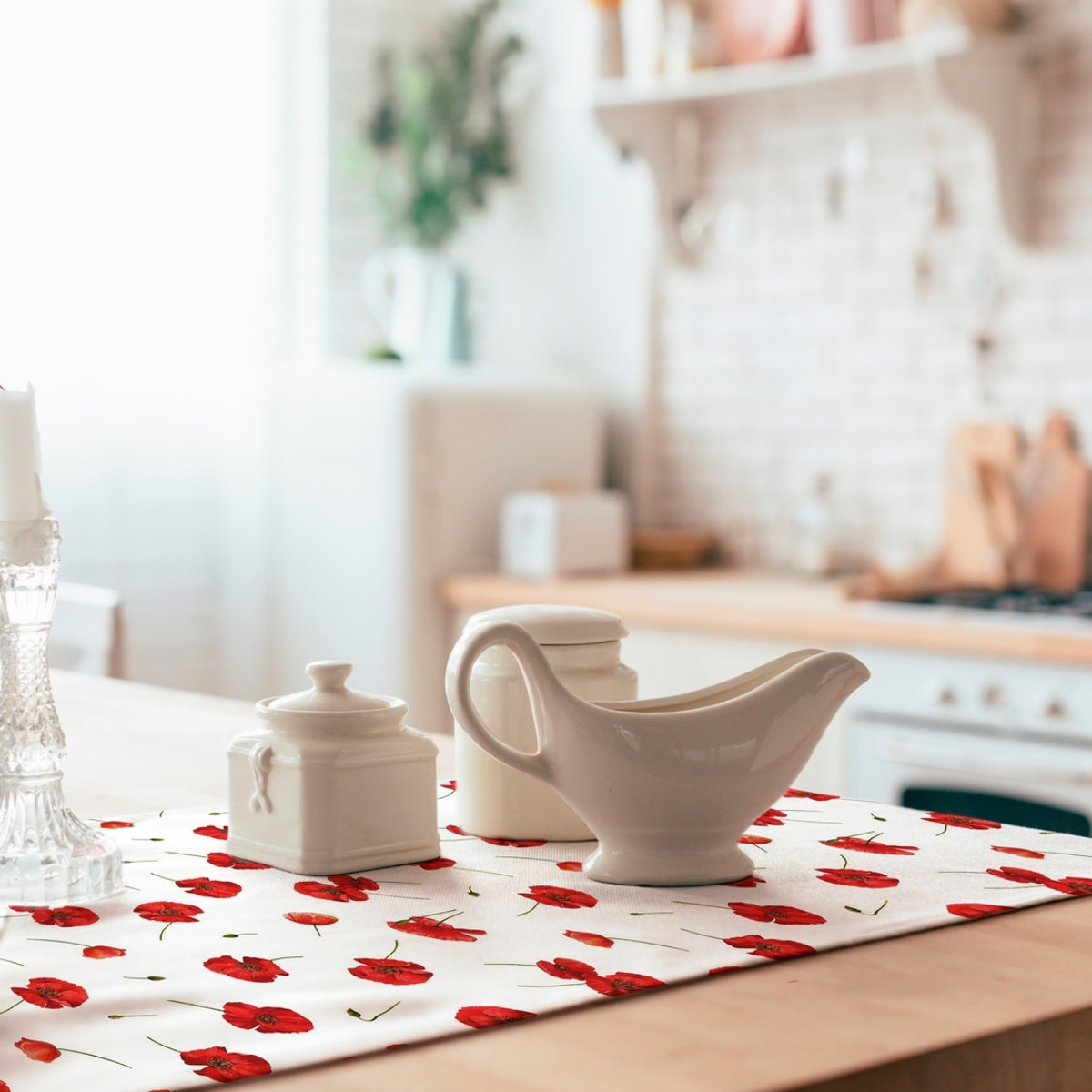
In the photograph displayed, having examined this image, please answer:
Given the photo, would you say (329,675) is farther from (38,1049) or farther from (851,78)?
(851,78)

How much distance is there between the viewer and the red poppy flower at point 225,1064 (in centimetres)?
77

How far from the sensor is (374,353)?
395 cm

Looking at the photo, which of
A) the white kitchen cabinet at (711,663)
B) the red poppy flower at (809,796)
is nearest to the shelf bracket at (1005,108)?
the white kitchen cabinet at (711,663)

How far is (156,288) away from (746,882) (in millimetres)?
3059

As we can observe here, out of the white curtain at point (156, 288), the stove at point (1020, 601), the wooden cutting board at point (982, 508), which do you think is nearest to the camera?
the stove at point (1020, 601)

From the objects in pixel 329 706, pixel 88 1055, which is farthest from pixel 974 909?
pixel 88 1055

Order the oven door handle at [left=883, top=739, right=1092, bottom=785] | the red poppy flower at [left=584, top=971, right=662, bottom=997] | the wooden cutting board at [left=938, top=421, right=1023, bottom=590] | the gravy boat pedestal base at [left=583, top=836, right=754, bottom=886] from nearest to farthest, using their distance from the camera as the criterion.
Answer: the red poppy flower at [left=584, top=971, right=662, bottom=997], the gravy boat pedestal base at [left=583, top=836, right=754, bottom=886], the oven door handle at [left=883, top=739, right=1092, bottom=785], the wooden cutting board at [left=938, top=421, right=1023, bottom=590]

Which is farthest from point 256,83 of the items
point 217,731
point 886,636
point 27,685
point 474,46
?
point 27,685

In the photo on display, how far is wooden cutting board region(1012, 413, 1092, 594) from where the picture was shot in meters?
3.27

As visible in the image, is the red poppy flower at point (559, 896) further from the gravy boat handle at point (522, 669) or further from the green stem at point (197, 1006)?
the green stem at point (197, 1006)

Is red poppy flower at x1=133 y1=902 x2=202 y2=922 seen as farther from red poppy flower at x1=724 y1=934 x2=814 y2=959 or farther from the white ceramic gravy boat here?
red poppy flower at x1=724 y1=934 x2=814 y2=959

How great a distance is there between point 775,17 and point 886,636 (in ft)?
5.02

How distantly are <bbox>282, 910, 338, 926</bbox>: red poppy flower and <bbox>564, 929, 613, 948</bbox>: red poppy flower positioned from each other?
0.14 metres

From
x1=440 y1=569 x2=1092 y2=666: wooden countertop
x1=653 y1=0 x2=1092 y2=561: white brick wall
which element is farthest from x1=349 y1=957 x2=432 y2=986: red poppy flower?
x1=653 y1=0 x2=1092 y2=561: white brick wall
